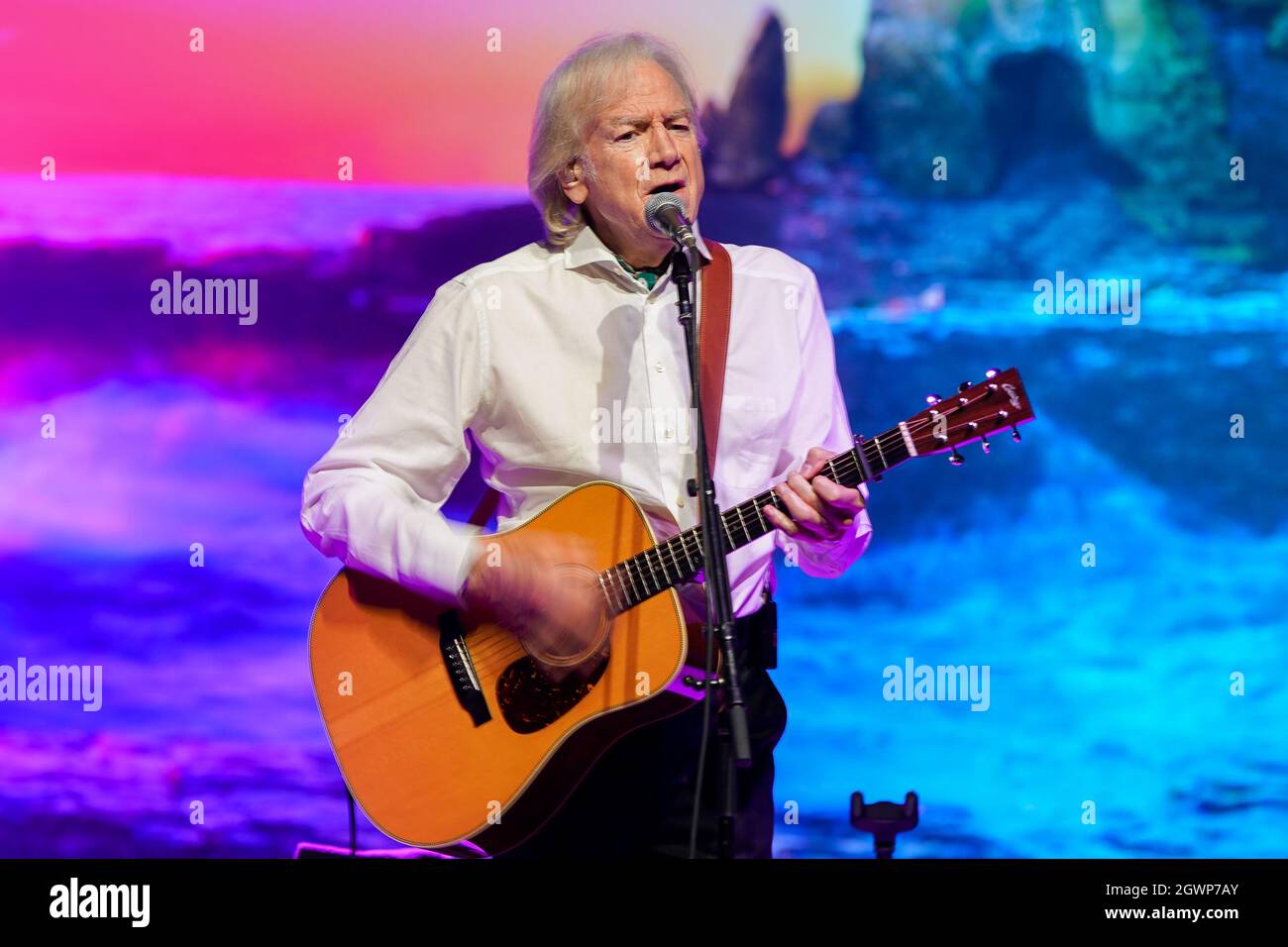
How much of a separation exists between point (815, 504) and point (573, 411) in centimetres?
61

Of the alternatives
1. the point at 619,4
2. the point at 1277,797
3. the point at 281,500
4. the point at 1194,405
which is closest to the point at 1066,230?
the point at 1194,405

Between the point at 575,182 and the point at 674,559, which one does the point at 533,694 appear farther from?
the point at 575,182

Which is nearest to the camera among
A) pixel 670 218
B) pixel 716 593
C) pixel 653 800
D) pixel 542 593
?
pixel 716 593

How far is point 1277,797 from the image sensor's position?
13.5 ft

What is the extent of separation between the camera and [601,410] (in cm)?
310

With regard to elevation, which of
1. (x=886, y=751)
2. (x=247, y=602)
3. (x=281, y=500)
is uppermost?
(x=281, y=500)

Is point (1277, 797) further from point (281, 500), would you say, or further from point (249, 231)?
point (249, 231)

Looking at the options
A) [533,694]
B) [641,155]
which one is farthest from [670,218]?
[533,694]

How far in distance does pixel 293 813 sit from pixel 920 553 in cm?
197

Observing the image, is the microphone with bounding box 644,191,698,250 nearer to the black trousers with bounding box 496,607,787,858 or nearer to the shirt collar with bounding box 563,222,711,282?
the shirt collar with bounding box 563,222,711,282

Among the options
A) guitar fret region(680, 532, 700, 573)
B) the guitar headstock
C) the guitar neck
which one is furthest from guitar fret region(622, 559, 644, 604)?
the guitar headstock

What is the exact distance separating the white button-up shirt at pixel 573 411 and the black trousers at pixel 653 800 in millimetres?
299

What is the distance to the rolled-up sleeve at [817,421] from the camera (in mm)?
3111
